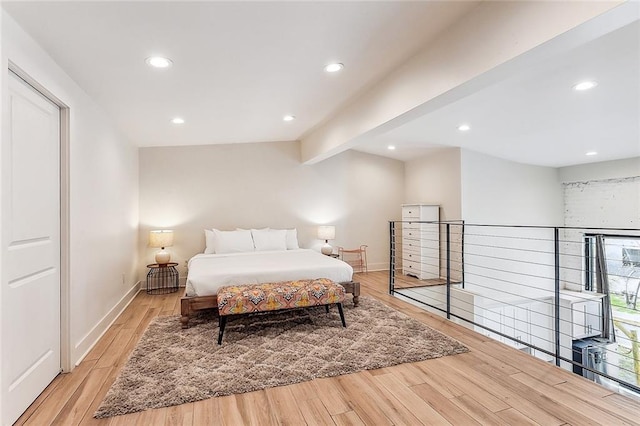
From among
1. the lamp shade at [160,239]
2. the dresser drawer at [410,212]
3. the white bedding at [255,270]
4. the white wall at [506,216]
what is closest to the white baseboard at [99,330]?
the lamp shade at [160,239]

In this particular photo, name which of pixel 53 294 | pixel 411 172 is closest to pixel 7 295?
pixel 53 294

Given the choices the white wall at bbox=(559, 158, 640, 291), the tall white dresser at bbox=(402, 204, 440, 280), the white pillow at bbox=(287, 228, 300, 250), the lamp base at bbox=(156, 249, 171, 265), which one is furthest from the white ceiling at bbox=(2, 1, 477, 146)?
the white wall at bbox=(559, 158, 640, 291)

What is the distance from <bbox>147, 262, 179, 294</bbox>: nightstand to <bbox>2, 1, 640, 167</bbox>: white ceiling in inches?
80.1

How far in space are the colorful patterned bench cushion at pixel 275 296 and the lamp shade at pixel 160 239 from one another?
203 cm

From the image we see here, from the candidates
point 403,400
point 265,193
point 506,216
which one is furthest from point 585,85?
point 265,193

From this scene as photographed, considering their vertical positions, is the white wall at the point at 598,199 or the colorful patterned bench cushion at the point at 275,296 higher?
the white wall at the point at 598,199

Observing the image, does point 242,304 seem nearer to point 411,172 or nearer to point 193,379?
point 193,379

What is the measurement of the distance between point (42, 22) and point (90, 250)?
72.3 inches

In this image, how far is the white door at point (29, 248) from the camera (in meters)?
1.82

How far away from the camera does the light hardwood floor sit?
1.87 metres

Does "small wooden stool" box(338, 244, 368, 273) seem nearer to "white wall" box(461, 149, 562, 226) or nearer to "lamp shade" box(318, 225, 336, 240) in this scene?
"lamp shade" box(318, 225, 336, 240)

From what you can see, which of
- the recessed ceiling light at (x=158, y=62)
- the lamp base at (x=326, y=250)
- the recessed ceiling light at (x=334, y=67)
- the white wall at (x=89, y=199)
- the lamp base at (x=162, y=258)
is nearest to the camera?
the white wall at (x=89, y=199)

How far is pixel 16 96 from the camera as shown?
192 centimetres

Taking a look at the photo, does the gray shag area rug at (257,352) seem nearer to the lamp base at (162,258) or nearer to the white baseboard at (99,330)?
the white baseboard at (99,330)
